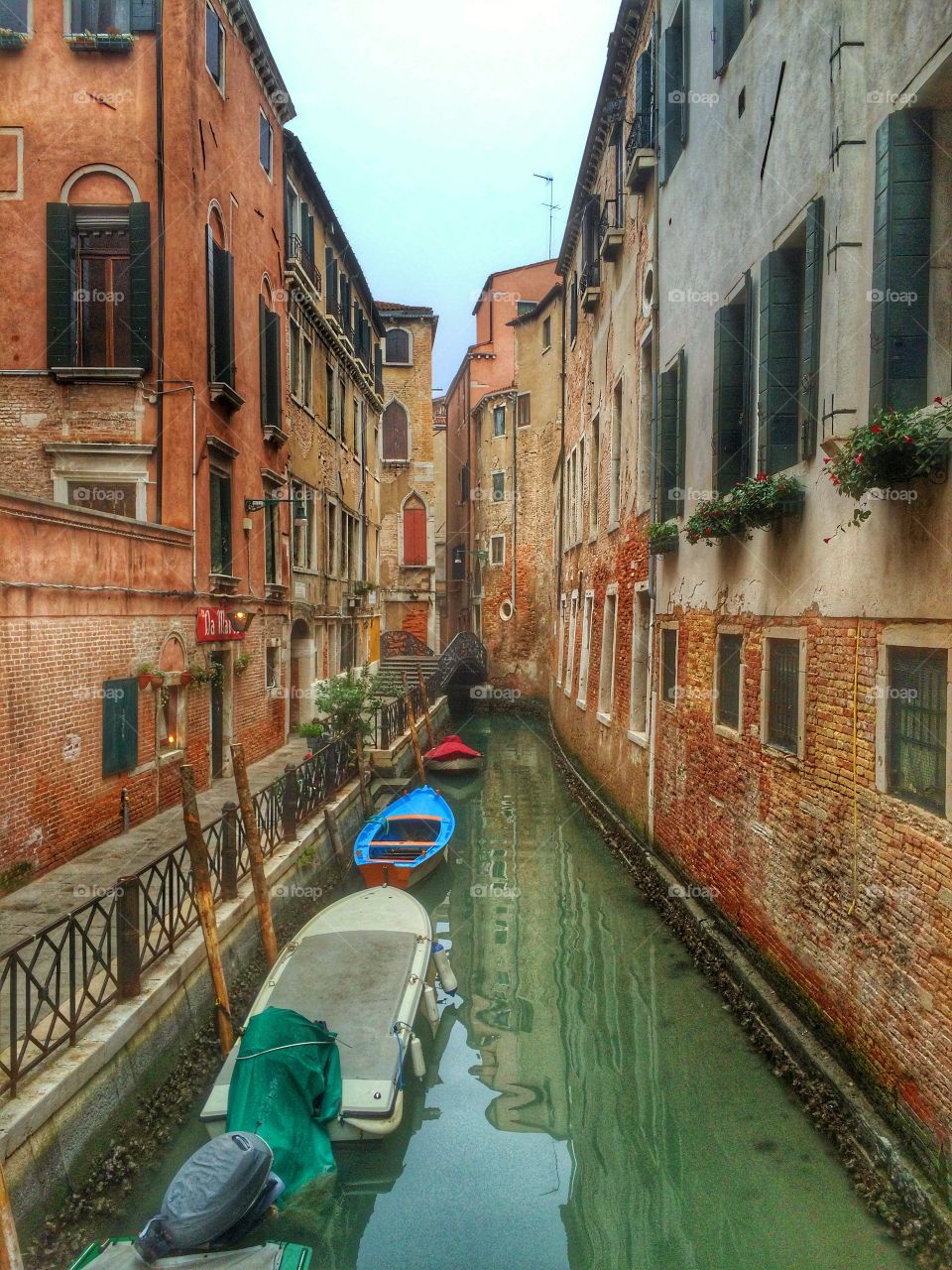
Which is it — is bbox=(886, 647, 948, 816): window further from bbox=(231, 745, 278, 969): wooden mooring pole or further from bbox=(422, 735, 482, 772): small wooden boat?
bbox=(422, 735, 482, 772): small wooden boat

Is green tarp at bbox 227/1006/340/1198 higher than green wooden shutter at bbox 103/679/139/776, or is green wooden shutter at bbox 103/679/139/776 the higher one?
green wooden shutter at bbox 103/679/139/776

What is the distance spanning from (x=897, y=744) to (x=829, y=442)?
1641 millimetres

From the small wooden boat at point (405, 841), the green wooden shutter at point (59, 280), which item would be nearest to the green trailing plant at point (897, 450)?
the small wooden boat at point (405, 841)

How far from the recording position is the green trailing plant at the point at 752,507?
6528 millimetres

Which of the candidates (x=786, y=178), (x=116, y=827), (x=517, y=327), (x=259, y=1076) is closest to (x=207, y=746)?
(x=116, y=827)

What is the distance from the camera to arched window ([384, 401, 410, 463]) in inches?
1293

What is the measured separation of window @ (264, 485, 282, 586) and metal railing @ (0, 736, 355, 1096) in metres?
6.33

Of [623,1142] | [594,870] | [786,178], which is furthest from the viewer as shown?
[594,870]

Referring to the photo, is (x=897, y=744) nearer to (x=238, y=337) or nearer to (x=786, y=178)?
(x=786, y=178)

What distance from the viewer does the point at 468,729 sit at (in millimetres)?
27719

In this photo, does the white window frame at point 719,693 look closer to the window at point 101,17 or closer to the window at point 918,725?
the window at point 918,725

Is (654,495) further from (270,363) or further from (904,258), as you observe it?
(270,363)

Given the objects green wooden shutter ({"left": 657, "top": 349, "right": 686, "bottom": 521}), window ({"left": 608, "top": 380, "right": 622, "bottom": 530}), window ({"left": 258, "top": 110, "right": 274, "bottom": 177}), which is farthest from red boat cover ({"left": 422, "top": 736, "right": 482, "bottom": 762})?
window ({"left": 258, "top": 110, "right": 274, "bottom": 177})

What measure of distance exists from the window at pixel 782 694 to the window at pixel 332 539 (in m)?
14.7
